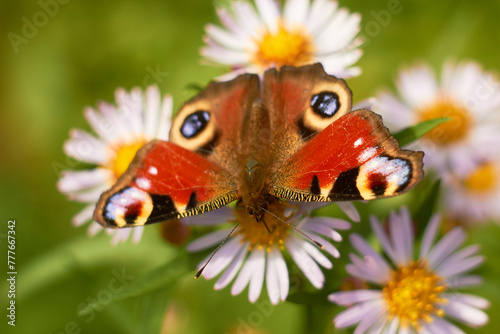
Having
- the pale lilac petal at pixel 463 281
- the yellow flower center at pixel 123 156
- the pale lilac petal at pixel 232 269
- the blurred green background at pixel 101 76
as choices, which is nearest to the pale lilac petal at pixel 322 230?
the pale lilac petal at pixel 232 269

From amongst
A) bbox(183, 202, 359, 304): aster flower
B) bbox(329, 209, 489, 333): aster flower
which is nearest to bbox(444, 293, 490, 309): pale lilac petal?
bbox(329, 209, 489, 333): aster flower

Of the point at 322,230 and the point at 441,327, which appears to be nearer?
the point at 322,230

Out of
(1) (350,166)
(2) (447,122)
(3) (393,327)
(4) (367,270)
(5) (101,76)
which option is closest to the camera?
(1) (350,166)

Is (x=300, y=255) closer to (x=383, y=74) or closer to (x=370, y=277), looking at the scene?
(x=370, y=277)

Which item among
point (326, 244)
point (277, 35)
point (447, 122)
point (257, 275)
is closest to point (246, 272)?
point (257, 275)

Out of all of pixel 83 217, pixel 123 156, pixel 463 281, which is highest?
pixel 123 156

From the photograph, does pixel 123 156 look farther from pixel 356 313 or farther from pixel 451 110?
pixel 451 110

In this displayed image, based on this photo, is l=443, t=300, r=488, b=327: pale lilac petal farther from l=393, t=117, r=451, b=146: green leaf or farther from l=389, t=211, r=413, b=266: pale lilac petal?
l=393, t=117, r=451, b=146: green leaf

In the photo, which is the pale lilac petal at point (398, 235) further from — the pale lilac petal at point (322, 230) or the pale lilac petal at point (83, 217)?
the pale lilac petal at point (83, 217)
